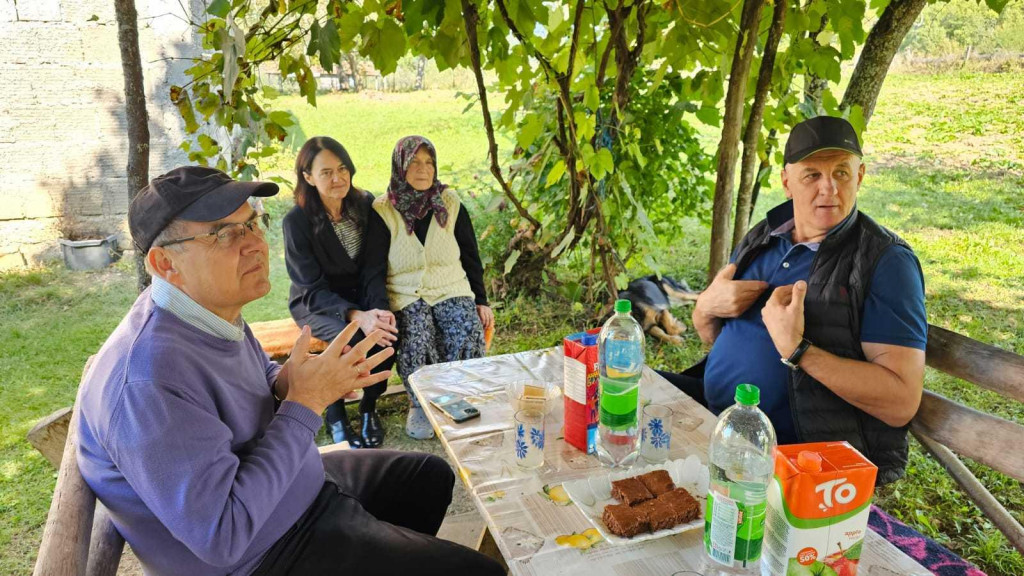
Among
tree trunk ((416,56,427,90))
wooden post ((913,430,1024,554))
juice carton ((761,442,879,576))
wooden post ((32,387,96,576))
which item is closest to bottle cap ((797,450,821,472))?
juice carton ((761,442,879,576))

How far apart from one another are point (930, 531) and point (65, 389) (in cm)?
433

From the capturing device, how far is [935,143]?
6.78 meters

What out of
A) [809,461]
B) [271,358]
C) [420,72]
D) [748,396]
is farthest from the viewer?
[420,72]

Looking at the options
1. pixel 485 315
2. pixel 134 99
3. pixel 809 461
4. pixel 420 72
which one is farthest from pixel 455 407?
pixel 420 72

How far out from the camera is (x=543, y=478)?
143cm

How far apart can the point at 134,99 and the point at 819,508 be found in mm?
2262

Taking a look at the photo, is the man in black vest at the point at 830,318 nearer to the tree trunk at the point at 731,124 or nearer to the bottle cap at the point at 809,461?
the tree trunk at the point at 731,124

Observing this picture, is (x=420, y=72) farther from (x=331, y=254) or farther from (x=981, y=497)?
(x=981, y=497)

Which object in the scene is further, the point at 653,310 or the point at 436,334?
the point at 653,310

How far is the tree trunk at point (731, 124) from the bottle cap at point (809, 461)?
183 cm

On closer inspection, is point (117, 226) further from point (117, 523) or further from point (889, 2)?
point (889, 2)

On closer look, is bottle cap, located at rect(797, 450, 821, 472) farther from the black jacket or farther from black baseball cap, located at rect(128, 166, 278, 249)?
the black jacket

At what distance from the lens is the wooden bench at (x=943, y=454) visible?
3.90 feet

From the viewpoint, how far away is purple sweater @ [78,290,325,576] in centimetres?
123
